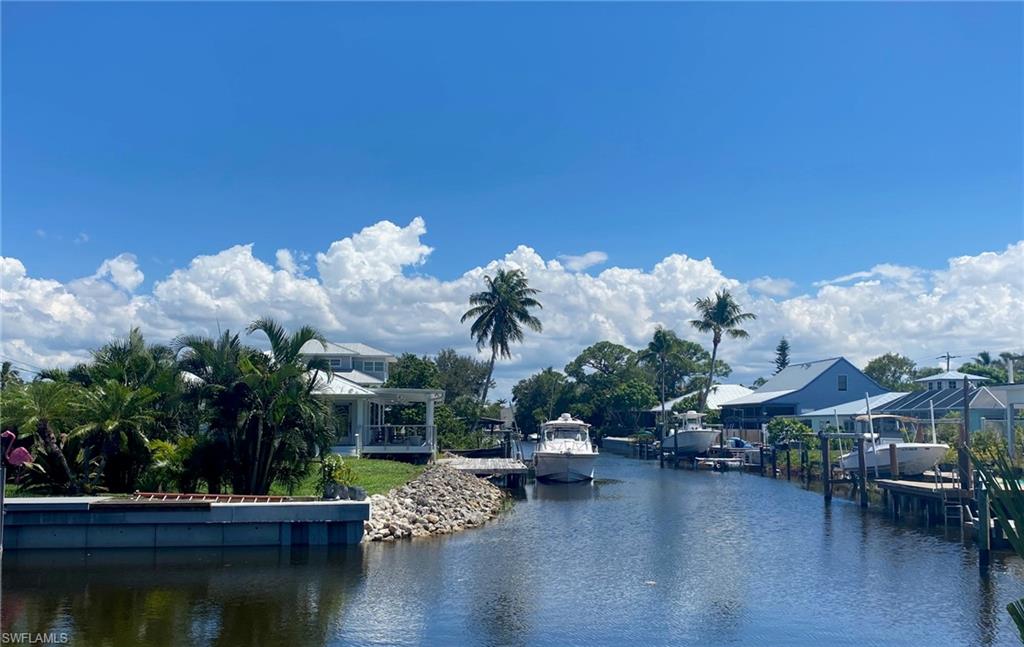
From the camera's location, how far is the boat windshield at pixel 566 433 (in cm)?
4778

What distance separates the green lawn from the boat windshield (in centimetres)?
1442

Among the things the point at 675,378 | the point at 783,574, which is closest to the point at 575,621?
the point at 783,574

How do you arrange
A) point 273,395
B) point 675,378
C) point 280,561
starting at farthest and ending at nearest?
1. point 675,378
2. point 273,395
3. point 280,561

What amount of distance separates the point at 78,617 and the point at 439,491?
47.1 ft

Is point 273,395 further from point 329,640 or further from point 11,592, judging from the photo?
point 329,640

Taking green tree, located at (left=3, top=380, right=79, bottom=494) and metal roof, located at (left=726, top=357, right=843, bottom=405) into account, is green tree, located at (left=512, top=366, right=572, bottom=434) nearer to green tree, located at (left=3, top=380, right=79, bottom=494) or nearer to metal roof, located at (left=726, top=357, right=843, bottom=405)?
metal roof, located at (left=726, top=357, right=843, bottom=405)

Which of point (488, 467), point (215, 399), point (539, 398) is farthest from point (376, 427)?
point (539, 398)

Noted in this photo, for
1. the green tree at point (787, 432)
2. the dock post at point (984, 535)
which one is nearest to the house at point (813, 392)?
the green tree at point (787, 432)

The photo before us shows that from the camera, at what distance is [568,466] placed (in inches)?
1730

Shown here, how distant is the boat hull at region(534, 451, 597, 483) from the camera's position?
43875 mm

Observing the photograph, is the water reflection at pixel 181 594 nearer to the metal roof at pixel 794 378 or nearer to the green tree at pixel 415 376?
the green tree at pixel 415 376

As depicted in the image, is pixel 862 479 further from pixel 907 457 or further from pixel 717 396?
pixel 717 396

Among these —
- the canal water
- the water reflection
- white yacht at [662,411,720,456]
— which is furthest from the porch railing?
white yacht at [662,411,720,456]

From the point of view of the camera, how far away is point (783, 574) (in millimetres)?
20469
